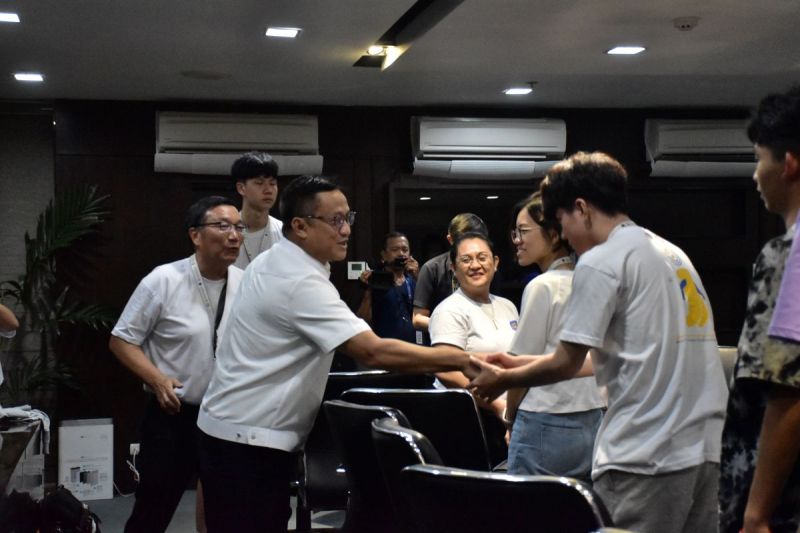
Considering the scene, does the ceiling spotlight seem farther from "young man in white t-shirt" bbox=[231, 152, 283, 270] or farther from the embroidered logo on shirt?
the embroidered logo on shirt

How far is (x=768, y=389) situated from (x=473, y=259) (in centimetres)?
233

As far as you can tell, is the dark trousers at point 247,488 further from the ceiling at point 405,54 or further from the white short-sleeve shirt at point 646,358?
the ceiling at point 405,54

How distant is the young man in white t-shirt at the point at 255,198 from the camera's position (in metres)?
4.22

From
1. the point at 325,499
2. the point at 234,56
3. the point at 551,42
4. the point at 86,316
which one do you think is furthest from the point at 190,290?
the point at 86,316

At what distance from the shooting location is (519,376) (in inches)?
97.4

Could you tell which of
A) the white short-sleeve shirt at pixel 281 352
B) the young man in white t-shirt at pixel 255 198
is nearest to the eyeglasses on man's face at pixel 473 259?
the young man in white t-shirt at pixel 255 198

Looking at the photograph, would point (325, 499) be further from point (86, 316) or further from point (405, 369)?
point (86, 316)

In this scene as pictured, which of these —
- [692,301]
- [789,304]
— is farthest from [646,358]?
[789,304]

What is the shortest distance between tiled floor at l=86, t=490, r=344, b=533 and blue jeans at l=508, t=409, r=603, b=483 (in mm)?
2868

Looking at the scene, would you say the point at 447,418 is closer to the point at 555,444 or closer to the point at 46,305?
the point at 555,444

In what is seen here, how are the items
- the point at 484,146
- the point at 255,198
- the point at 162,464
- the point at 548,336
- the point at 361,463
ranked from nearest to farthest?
1. the point at 361,463
2. the point at 548,336
3. the point at 162,464
4. the point at 255,198
5. the point at 484,146

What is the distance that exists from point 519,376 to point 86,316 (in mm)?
4926

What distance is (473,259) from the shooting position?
3.92 m

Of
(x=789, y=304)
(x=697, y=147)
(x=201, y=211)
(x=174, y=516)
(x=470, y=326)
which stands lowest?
(x=174, y=516)
